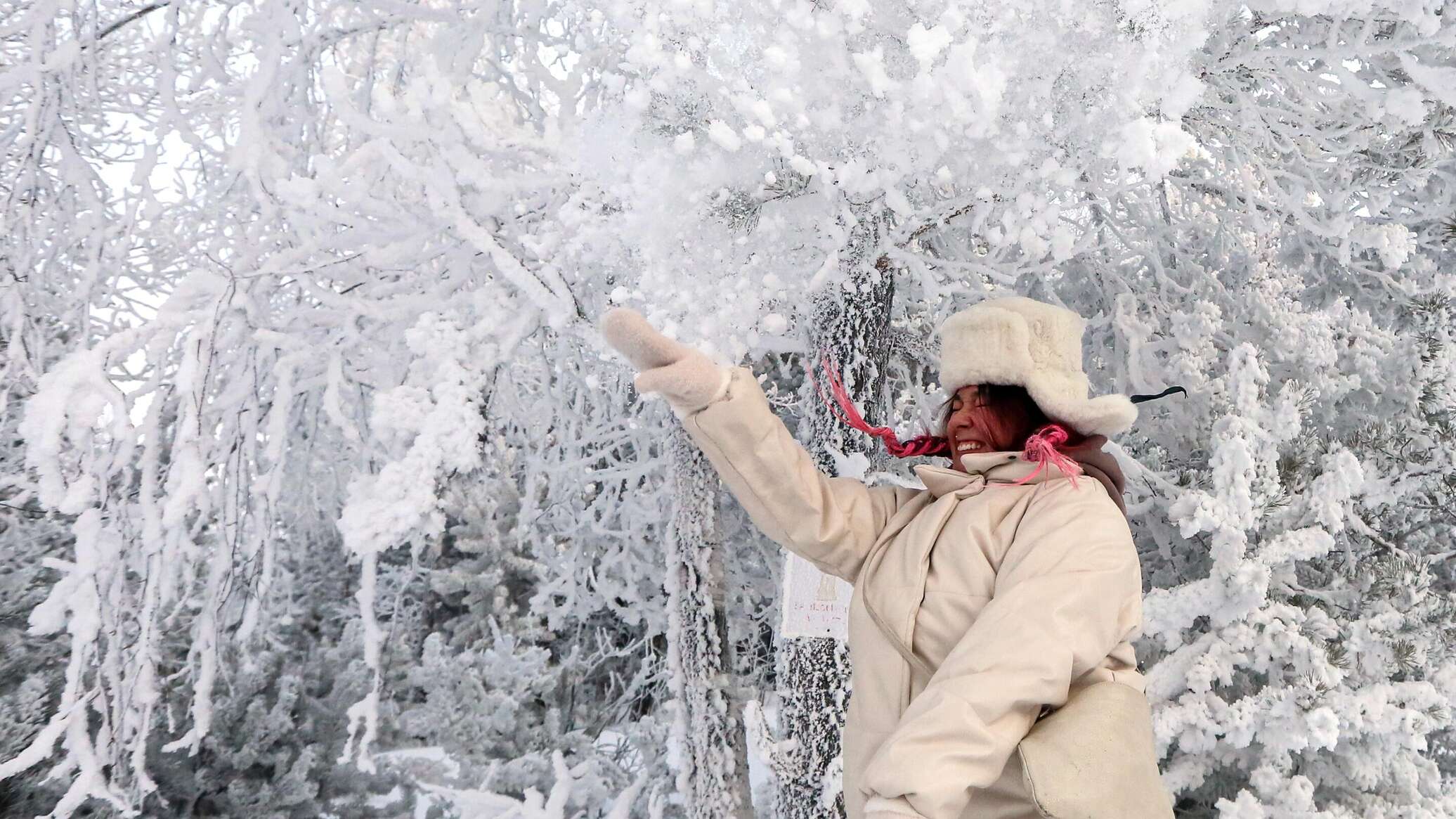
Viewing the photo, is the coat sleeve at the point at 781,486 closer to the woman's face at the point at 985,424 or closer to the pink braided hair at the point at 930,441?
the pink braided hair at the point at 930,441

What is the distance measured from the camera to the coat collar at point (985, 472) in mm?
1622

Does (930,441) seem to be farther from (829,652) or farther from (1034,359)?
(829,652)

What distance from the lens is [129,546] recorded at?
2.24 metres

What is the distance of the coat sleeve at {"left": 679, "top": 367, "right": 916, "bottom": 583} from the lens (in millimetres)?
1638

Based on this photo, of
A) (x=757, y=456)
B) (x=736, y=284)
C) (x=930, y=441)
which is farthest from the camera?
(x=736, y=284)

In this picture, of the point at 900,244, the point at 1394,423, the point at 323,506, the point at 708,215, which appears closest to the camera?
the point at 708,215

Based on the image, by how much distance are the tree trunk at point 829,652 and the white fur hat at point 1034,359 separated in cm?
65

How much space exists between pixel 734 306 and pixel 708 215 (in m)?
0.21

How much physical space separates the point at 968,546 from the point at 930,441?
15.3 inches

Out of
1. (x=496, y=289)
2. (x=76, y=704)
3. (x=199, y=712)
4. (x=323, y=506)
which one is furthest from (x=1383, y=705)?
(x=323, y=506)

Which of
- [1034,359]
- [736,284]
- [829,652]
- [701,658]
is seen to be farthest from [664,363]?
[701,658]

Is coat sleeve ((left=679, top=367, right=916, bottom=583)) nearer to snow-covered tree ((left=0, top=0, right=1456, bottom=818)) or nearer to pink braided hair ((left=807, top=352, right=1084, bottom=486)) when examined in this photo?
pink braided hair ((left=807, top=352, right=1084, bottom=486))

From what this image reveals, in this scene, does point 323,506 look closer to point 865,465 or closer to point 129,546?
point 129,546

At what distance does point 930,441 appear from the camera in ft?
6.16
